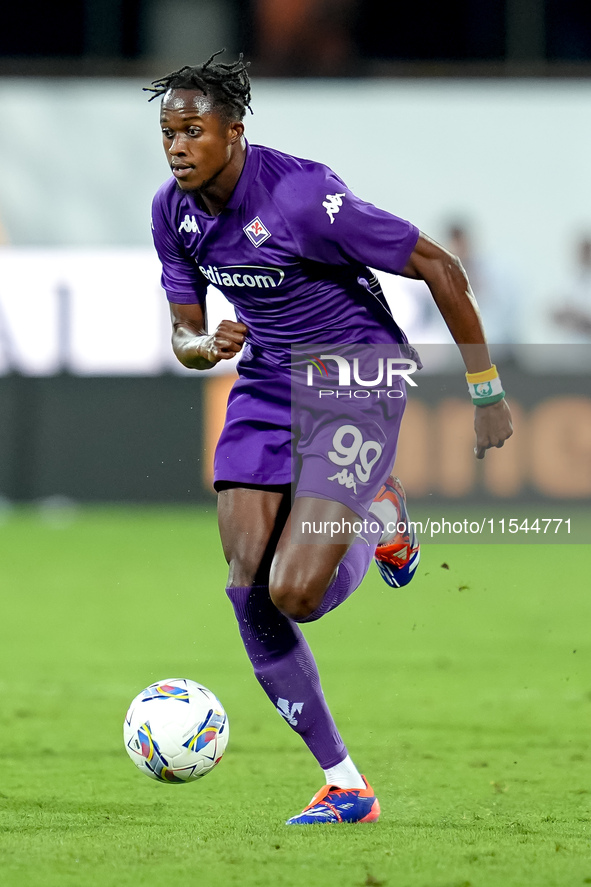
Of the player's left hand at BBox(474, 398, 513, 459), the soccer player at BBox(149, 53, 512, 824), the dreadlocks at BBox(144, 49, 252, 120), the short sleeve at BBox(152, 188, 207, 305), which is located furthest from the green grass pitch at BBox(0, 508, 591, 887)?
the dreadlocks at BBox(144, 49, 252, 120)

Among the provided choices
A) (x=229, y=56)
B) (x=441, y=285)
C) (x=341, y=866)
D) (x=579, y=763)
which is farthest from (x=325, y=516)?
(x=229, y=56)

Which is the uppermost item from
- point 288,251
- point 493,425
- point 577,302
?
point 288,251

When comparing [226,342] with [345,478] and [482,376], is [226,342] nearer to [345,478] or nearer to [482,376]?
[345,478]

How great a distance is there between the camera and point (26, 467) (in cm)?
1291

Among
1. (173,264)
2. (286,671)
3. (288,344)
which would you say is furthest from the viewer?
(173,264)

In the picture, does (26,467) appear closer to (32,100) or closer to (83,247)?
(83,247)

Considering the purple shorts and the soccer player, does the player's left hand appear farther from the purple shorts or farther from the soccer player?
the purple shorts

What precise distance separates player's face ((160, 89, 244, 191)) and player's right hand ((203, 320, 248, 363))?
0.42 m

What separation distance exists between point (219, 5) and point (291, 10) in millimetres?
738

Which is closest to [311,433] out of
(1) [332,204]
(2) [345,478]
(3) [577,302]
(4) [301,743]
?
(2) [345,478]

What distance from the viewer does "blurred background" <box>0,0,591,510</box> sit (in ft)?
41.1

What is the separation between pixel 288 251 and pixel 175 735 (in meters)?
1.43

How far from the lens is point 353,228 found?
12.7 feet

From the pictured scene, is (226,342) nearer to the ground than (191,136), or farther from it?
nearer to the ground
